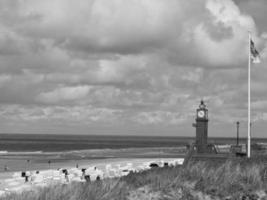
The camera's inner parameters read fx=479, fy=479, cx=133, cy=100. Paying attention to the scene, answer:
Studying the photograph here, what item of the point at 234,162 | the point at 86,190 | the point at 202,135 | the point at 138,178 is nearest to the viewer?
the point at 86,190

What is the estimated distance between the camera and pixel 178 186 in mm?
16188

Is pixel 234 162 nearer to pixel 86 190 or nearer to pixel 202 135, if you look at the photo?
pixel 202 135

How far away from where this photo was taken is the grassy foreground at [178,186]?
1315 centimetres

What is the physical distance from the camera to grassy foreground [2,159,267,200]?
13148 mm

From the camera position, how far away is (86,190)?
1352cm

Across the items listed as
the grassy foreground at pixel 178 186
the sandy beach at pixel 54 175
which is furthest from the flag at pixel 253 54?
the sandy beach at pixel 54 175

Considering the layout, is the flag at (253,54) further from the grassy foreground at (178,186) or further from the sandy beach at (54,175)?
the sandy beach at (54,175)

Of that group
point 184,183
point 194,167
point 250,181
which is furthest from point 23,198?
point 250,181

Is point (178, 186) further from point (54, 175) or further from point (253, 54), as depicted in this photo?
point (54, 175)

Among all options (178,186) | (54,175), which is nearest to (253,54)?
(178,186)

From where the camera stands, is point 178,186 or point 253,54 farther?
point 253,54

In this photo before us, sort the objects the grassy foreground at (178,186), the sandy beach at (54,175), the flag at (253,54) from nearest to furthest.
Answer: the grassy foreground at (178,186)
the sandy beach at (54,175)
the flag at (253,54)

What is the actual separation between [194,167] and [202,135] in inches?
290

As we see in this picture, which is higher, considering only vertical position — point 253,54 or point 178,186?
point 253,54
